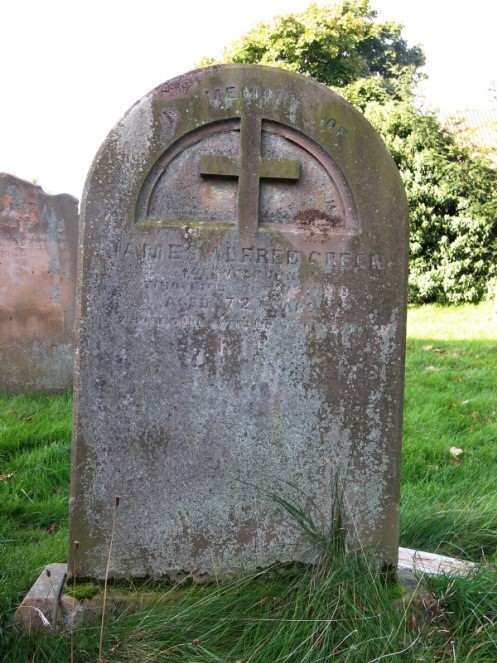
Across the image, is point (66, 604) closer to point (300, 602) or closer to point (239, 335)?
point (300, 602)

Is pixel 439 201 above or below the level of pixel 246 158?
above

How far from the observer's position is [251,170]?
2.38m

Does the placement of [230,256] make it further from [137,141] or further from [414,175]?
[414,175]

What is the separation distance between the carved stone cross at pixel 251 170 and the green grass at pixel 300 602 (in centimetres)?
131

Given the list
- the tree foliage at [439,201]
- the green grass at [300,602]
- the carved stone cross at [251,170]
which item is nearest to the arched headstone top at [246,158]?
the carved stone cross at [251,170]

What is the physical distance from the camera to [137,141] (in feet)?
7.54

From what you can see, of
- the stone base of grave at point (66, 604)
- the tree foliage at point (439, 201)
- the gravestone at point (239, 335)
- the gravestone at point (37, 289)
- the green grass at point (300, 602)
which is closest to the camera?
the green grass at point (300, 602)

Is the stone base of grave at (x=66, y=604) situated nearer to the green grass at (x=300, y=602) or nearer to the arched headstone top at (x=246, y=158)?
the green grass at (x=300, y=602)

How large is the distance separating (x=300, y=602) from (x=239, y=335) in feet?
3.19

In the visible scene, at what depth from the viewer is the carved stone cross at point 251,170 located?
2373 mm

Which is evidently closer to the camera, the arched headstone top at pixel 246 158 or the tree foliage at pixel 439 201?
the arched headstone top at pixel 246 158

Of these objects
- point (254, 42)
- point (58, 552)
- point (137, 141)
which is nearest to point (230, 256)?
point (137, 141)

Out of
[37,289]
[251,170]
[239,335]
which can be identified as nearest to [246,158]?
[251,170]

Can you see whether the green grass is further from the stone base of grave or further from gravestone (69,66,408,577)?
gravestone (69,66,408,577)
